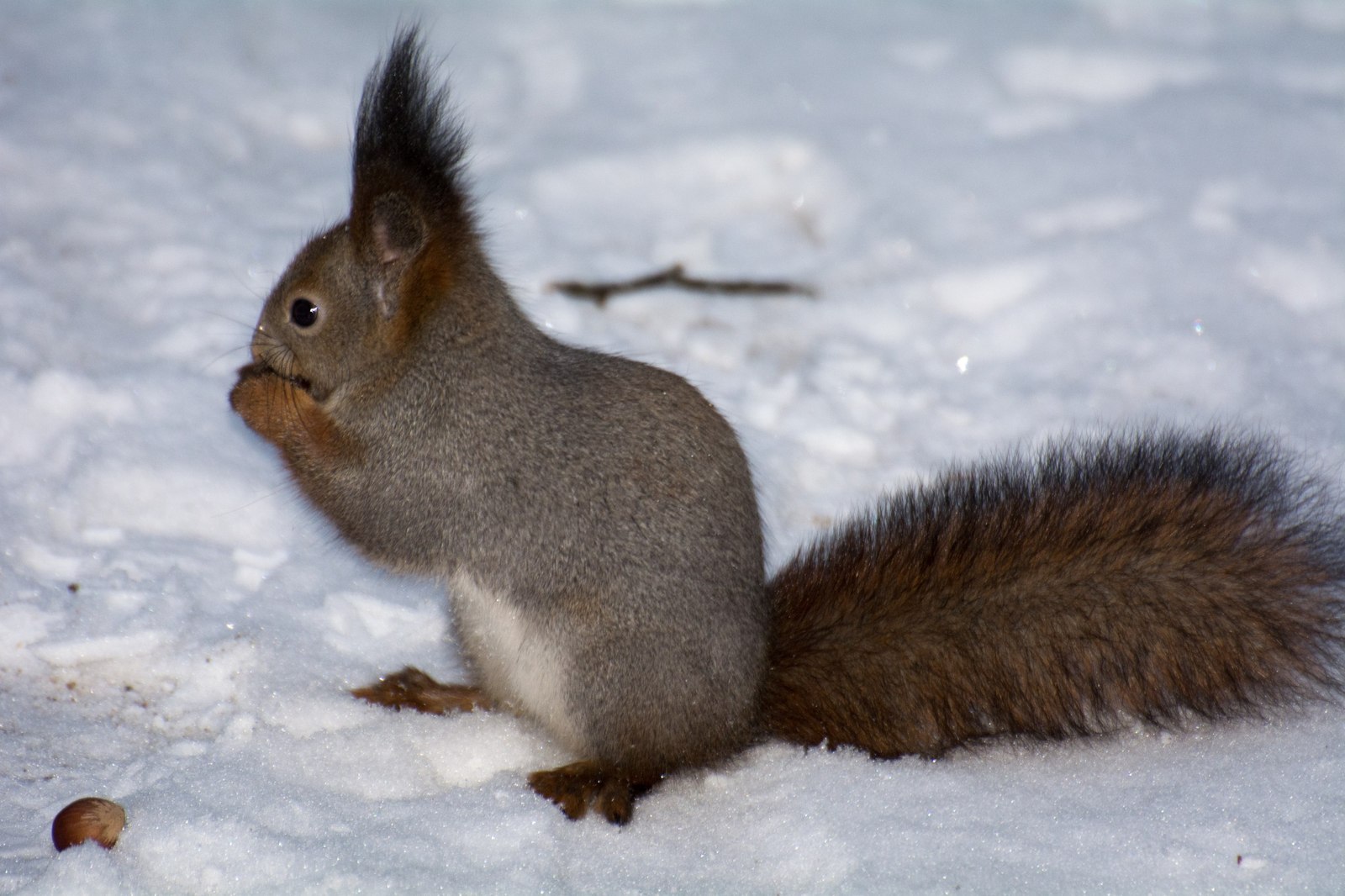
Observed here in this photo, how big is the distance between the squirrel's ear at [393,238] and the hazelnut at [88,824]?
867mm

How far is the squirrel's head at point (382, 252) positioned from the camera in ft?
6.52

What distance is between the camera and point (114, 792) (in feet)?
6.30

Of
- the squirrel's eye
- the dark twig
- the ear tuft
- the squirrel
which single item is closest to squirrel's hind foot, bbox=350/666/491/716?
the squirrel

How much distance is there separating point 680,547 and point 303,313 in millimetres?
744

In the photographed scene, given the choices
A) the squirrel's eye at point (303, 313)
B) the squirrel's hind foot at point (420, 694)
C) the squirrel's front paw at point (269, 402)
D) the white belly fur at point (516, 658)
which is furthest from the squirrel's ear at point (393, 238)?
the squirrel's hind foot at point (420, 694)

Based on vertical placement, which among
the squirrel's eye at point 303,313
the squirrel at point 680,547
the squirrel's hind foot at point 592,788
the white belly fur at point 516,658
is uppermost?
the squirrel's eye at point 303,313

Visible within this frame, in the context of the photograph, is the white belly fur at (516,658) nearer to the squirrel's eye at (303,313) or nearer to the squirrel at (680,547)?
the squirrel at (680,547)

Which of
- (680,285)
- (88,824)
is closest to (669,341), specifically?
(680,285)

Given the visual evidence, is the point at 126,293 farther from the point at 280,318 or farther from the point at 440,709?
the point at 440,709

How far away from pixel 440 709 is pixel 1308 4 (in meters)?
3.98

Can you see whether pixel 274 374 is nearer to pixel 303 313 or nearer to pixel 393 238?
pixel 303 313

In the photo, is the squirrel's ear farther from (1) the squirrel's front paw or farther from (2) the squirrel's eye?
(1) the squirrel's front paw

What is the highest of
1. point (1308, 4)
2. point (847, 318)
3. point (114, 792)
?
point (1308, 4)

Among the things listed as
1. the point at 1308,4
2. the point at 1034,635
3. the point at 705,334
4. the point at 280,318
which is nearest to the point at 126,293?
the point at 280,318
